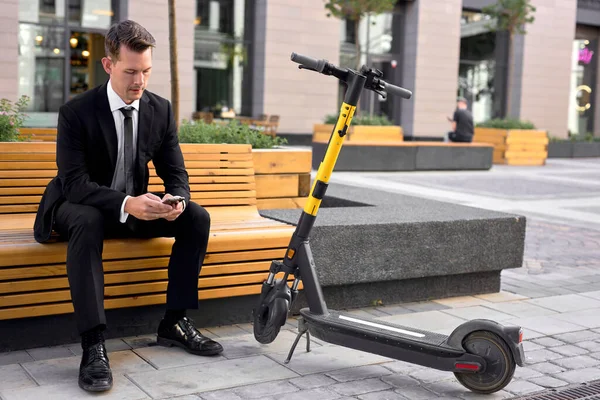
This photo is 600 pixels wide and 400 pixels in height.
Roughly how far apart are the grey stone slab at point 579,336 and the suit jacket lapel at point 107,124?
2.74 meters

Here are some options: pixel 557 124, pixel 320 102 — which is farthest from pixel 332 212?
pixel 557 124

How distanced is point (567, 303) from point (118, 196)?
334 centimetres

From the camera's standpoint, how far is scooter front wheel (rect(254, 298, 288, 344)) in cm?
401

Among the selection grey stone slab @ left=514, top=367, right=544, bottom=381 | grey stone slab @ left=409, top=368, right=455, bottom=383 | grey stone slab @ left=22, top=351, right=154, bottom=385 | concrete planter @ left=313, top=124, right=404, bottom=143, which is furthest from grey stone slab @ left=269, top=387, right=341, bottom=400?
concrete planter @ left=313, top=124, right=404, bottom=143

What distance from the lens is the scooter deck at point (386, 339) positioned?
3.80 metres

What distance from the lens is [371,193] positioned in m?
6.79

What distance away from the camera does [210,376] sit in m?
3.90

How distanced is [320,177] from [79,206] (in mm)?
1163

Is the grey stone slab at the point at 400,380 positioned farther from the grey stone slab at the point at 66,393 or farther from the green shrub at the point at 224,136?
the green shrub at the point at 224,136

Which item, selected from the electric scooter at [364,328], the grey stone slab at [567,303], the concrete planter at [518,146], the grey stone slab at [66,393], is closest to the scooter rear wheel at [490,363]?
the electric scooter at [364,328]

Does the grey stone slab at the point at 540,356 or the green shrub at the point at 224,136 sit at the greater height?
the green shrub at the point at 224,136

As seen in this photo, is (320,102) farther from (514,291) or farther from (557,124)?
(514,291)

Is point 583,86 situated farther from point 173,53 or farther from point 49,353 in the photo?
point 49,353

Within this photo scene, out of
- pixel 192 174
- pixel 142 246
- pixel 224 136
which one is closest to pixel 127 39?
pixel 142 246
